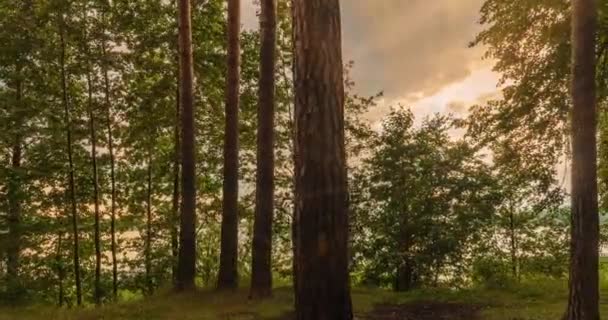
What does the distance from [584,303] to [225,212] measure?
9.79m

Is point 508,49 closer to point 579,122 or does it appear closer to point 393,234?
point 393,234

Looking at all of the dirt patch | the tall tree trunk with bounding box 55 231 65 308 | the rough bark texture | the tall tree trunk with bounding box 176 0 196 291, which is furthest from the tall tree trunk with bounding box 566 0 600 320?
the tall tree trunk with bounding box 55 231 65 308

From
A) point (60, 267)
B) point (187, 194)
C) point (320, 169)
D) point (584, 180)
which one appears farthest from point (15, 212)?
point (584, 180)

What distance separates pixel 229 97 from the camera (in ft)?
54.2

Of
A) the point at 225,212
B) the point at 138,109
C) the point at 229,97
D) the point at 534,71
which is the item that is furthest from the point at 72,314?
the point at 534,71

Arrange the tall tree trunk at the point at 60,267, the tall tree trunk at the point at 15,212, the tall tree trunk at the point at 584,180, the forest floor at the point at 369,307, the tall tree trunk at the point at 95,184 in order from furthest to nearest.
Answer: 1. the tall tree trunk at the point at 60,267
2. the tall tree trunk at the point at 95,184
3. the tall tree trunk at the point at 15,212
4. the forest floor at the point at 369,307
5. the tall tree trunk at the point at 584,180

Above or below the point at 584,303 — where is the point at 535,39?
above

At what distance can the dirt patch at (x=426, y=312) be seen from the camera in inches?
555

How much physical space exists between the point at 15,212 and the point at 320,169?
774 inches

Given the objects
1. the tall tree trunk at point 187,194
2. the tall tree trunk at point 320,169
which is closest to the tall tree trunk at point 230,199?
the tall tree trunk at point 187,194

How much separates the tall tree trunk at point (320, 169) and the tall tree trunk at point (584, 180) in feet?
17.9

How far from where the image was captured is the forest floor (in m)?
13.6

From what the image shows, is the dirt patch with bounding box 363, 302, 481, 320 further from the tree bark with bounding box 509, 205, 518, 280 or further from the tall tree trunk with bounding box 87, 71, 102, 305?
the tall tree trunk with bounding box 87, 71, 102, 305

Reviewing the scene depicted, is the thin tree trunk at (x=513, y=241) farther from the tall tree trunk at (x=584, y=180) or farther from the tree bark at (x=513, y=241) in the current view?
the tall tree trunk at (x=584, y=180)
